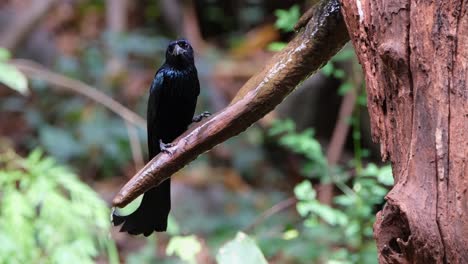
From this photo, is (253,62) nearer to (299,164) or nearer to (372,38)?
(299,164)

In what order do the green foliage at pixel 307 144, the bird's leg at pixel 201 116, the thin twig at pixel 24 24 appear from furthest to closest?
the thin twig at pixel 24 24
the green foliage at pixel 307 144
the bird's leg at pixel 201 116

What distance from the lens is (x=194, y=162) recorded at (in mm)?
5664

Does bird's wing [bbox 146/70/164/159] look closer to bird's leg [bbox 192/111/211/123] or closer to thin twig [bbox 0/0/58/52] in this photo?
bird's leg [bbox 192/111/211/123]

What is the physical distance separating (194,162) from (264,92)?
3628mm

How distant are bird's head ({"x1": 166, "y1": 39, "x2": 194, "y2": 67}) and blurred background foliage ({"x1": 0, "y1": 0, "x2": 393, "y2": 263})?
0.42 m

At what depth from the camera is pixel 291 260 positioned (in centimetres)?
393

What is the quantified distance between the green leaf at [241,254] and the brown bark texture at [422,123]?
0.98 metres

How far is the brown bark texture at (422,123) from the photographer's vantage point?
1.61m

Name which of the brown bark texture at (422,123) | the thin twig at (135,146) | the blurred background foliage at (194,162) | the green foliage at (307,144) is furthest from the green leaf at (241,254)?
the thin twig at (135,146)

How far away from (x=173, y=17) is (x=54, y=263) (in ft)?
14.2

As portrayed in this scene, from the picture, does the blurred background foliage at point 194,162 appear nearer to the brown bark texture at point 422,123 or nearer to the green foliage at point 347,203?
the green foliage at point 347,203

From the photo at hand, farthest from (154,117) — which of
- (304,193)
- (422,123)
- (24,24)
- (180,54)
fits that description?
(24,24)

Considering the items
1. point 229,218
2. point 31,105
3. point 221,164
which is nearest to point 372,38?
point 229,218

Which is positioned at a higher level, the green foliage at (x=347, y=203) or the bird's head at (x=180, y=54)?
the bird's head at (x=180, y=54)
